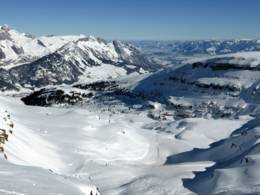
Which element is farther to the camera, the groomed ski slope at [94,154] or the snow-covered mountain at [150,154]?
the snow-covered mountain at [150,154]

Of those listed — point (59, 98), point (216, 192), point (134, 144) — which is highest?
point (216, 192)

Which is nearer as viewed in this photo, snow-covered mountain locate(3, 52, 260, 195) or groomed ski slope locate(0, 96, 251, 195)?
groomed ski slope locate(0, 96, 251, 195)

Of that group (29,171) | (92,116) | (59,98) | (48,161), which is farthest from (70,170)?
(59,98)

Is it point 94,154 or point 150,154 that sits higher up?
point 94,154

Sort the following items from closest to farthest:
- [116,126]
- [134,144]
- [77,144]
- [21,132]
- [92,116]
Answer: [21,132] → [77,144] → [134,144] → [116,126] → [92,116]

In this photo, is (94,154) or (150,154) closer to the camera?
(94,154)

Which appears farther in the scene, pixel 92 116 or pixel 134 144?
pixel 92 116

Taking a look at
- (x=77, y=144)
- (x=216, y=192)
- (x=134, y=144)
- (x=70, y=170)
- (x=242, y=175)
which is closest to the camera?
(x=216, y=192)

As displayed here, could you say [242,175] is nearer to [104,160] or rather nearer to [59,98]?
[104,160]
